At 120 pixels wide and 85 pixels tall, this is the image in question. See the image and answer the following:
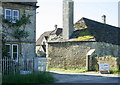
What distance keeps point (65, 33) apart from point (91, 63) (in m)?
5.56

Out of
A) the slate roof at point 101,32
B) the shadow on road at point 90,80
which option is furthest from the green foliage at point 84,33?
the shadow on road at point 90,80

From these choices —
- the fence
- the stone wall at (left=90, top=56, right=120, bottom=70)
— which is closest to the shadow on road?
the fence

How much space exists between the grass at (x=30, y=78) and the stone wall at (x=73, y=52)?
1014 cm

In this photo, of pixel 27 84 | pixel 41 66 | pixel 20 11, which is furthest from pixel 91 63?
pixel 27 84

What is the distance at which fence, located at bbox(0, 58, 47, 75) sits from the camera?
15.0 meters

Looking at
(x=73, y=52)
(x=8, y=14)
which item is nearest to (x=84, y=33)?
(x=73, y=52)

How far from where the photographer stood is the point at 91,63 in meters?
23.2

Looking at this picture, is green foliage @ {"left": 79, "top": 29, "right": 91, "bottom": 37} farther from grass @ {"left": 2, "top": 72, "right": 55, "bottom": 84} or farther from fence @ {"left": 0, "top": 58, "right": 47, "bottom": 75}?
grass @ {"left": 2, "top": 72, "right": 55, "bottom": 84}

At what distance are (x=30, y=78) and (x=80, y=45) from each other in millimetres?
12135

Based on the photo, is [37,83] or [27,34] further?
[27,34]

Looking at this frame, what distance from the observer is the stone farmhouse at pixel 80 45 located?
79.1 ft

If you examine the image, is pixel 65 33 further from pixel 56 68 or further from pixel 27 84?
pixel 27 84

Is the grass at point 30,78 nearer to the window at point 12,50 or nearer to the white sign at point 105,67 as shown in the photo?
the window at point 12,50

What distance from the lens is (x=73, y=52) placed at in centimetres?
2523
